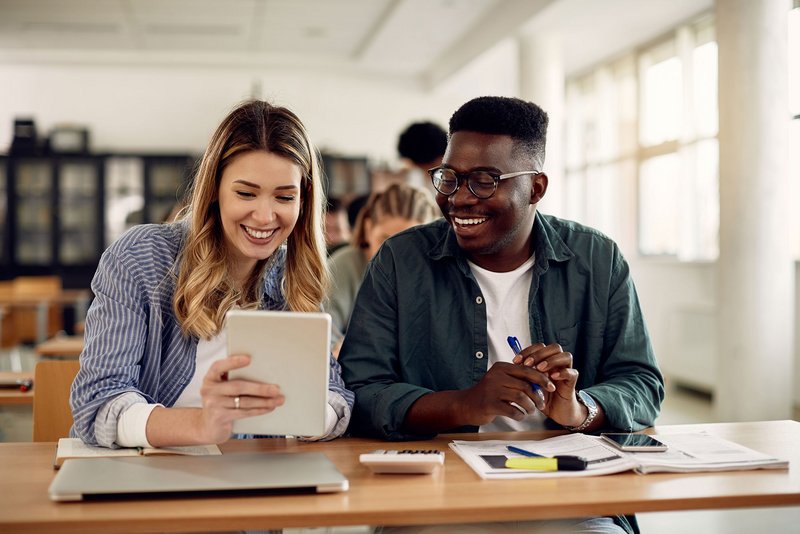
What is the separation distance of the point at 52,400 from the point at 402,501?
114 cm

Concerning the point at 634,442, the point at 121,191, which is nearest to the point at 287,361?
the point at 634,442

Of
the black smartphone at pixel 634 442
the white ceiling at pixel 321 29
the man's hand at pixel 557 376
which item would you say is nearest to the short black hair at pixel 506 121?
the man's hand at pixel 557 376

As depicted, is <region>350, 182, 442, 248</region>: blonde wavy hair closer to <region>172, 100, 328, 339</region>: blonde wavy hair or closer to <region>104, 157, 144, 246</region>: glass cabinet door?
<region>172, 100, 328, 339</region>: blonde wavy hair

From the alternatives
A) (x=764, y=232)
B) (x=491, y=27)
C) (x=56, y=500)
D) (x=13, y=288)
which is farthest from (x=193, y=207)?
(x=13, y=288)

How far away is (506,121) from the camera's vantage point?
1.92 meters

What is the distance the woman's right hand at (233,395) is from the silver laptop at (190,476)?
0.09 meters

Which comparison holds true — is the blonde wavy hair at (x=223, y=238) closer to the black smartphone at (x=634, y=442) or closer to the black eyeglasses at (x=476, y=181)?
the black eyeglasses at (x=476, y=181)

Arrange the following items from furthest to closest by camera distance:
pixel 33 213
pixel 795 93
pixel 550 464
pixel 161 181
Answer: pixel 161 181
pixel 33 213
pixel 795 93
pixel 550 464

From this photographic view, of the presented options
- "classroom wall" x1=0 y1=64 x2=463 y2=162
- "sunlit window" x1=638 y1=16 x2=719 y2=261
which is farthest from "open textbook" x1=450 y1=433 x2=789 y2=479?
"classroom wall" x1=0 y1=64 x2=463 y2=162

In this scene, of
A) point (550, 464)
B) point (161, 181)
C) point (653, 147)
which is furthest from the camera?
point (161, 181)

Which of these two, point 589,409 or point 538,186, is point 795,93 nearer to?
point 538,186

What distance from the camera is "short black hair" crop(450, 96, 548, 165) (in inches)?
75.2

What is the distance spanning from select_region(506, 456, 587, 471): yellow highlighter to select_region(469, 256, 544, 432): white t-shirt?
1.55 feet

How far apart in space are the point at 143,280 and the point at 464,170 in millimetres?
731
